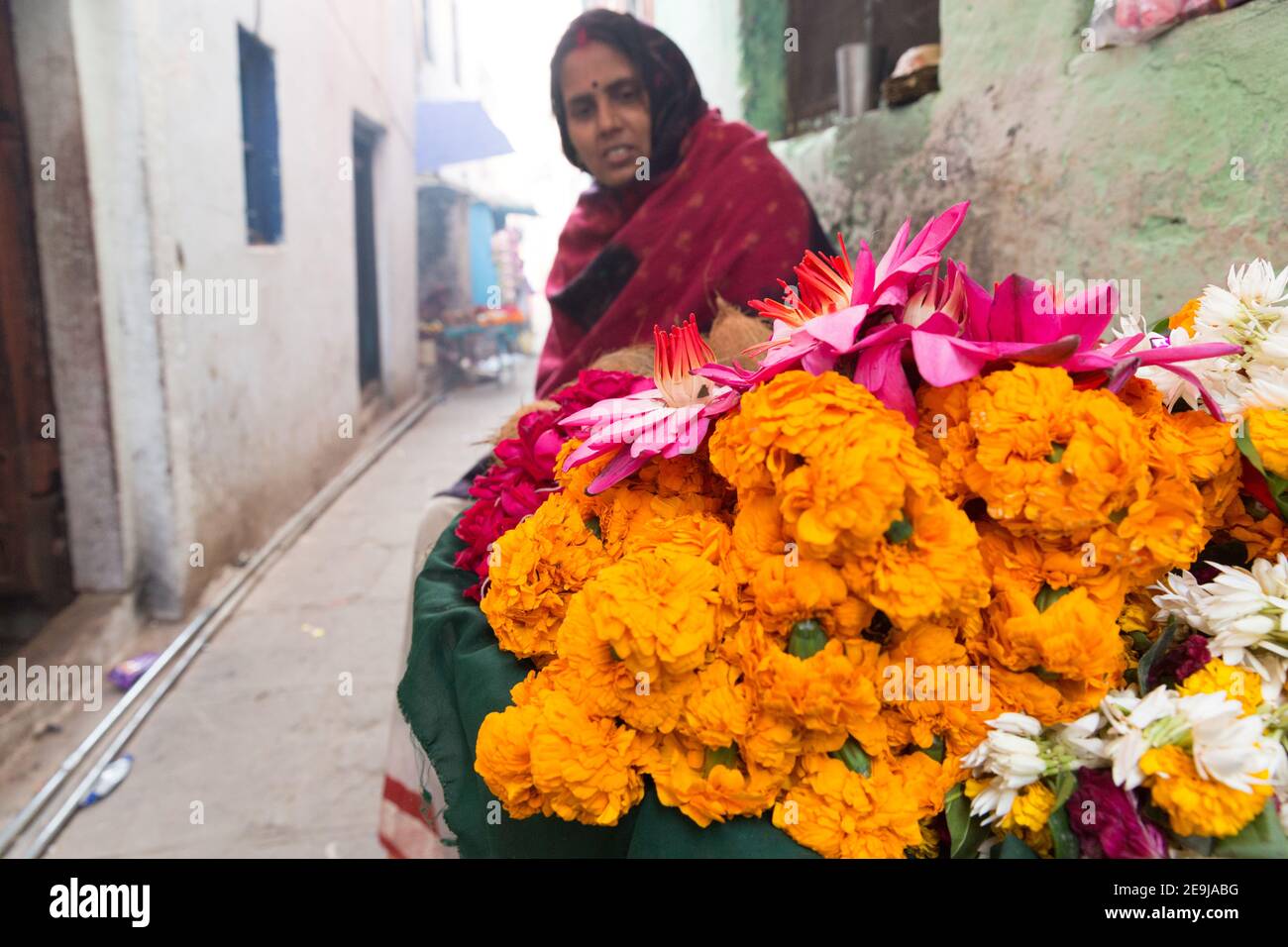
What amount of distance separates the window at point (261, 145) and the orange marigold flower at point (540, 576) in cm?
482

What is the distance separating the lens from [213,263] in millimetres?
4094

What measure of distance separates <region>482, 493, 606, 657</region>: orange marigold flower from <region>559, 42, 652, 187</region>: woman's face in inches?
68.6

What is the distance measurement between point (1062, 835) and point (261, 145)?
579cm

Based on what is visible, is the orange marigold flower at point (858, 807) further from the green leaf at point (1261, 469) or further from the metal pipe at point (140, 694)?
the metal pipe at point (140, 694)

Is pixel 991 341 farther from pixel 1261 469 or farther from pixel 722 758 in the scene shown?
pixel 722 758

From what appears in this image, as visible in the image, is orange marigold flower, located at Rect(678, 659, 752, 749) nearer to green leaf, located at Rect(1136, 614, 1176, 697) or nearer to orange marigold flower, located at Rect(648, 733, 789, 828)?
orange marigold flower, located at Rect(648, 733, 789, 828)

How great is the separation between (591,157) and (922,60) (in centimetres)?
101

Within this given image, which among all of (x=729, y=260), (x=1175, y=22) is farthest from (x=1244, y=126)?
(x=729, y=260)

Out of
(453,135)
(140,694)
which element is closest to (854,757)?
(140,694)

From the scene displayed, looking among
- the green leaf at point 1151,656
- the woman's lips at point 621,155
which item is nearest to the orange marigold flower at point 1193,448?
the green leaf at point 1151,656

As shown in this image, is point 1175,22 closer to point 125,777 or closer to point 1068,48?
point 1068,48

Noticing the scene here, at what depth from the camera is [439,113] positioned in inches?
465

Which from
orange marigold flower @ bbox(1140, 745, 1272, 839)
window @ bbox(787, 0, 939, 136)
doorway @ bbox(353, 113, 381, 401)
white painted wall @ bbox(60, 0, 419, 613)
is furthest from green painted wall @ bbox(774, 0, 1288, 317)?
doorway @ bbox(353, 113, 381, 401)

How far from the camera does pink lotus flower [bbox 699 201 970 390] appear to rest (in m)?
0.75
